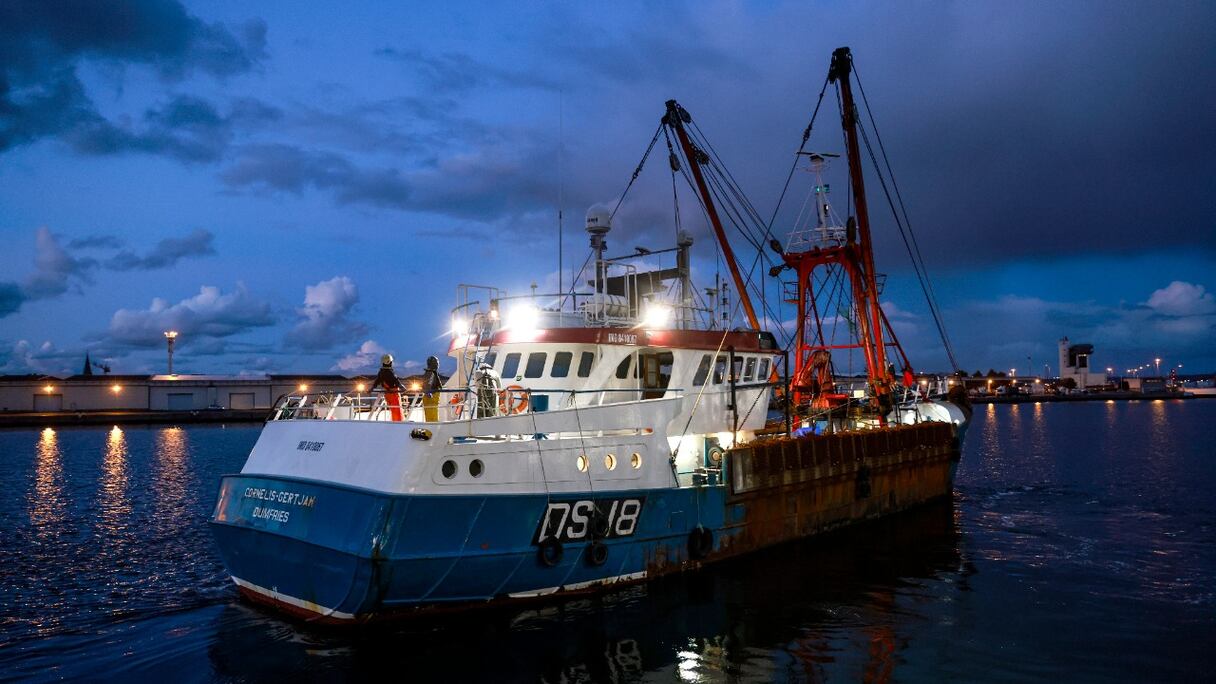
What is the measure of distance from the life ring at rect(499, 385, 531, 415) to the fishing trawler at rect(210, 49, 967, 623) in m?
0.09

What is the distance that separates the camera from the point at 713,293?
781 inches

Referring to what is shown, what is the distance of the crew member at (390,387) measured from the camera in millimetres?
13100

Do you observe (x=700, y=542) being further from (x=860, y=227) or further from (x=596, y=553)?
(x=860, y=227)

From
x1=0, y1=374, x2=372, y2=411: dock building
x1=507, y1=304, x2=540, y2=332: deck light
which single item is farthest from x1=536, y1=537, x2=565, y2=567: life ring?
x1=0, y1=374, x2=372, y2=411: dock building

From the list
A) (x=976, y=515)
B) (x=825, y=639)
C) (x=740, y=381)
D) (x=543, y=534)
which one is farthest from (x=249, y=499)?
(x=976, y=515)

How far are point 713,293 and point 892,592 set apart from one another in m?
8.36

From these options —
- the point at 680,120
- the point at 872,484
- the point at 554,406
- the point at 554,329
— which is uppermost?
the point at 680,120

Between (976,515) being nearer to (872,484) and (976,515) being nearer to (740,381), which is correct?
(872,484)

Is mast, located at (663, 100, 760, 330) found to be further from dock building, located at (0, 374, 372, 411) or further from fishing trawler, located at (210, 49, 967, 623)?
dock building, located at (0, 374, 372, 411)

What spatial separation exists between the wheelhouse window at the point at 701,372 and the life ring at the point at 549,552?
6149 millimetres

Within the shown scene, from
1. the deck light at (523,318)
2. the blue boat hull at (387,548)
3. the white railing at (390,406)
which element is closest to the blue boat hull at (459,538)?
the blue boat hull at (387,548)

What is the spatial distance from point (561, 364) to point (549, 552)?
14.7ft

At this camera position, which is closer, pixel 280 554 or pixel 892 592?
pixel 280 554

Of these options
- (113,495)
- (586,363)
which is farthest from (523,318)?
(113,495)
